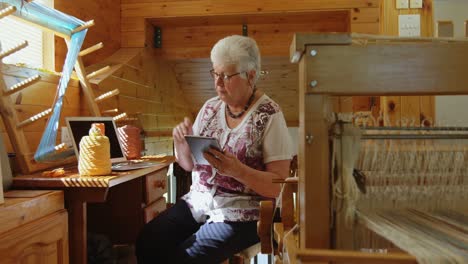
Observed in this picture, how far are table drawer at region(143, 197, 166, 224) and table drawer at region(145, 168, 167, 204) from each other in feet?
0.08

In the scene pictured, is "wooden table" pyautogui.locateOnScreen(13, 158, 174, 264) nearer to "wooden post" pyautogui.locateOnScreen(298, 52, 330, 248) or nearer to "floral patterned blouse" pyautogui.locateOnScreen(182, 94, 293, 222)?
"floral patterned blouse" pyautogui.locateOnScreen(182, 94, 293, 222)

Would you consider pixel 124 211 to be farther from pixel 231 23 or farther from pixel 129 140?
pixel 231 23

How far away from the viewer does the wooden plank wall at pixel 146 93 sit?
2393 mm

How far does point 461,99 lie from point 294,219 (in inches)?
93.2

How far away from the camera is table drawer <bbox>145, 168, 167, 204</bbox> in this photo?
5.68 ft

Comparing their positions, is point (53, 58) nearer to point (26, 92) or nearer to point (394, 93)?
point (26, 92)

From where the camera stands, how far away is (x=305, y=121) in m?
0.65

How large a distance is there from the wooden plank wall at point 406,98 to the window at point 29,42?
5.62ft

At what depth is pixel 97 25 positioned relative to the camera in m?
2.52

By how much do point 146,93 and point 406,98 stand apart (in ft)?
5.72

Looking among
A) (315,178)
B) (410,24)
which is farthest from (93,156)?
(410,24)

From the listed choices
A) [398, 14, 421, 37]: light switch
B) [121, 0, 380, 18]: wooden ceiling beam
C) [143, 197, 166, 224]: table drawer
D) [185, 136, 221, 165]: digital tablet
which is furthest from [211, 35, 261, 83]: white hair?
[121, 0, 380, 18]: wooden ceiling beam

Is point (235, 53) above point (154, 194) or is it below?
above

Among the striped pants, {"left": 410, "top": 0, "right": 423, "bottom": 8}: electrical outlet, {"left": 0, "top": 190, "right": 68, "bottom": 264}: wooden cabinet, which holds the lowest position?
the striped pants
